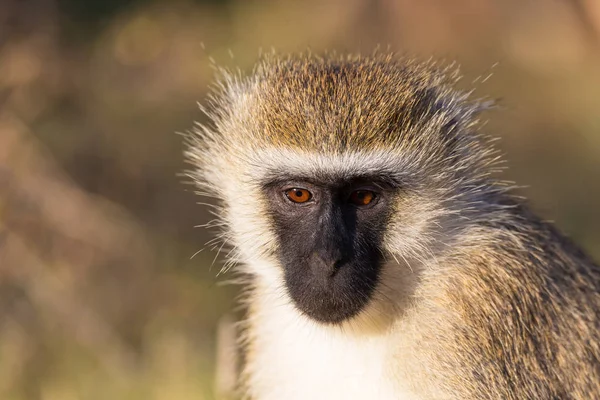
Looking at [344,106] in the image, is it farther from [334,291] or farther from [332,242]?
[334,291]

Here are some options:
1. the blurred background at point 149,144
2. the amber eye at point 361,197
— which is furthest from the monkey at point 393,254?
the blurred background at point 149,144

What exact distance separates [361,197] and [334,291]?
37 cm

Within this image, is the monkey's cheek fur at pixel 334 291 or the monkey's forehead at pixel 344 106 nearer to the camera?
the monkey's cheek fur at pixel 334 291

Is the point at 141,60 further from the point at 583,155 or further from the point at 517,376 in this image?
the point at 517,376

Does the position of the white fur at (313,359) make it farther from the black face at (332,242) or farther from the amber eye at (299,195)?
the amber eye at (299,195)

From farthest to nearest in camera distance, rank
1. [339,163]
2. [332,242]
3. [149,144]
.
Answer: [149,144], [339,163], [332,242]

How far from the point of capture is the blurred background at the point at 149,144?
547cm

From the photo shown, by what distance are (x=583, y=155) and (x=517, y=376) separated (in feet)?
18.9

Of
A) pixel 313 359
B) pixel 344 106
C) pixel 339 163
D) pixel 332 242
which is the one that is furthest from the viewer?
pixel 313 359

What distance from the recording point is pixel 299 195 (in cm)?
346

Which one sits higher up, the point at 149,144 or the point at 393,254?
the point at 149,144

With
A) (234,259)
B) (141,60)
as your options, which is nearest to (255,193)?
(234,259)

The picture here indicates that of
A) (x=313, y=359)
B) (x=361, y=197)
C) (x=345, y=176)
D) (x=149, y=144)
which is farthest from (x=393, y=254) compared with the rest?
(x=149, y=144)

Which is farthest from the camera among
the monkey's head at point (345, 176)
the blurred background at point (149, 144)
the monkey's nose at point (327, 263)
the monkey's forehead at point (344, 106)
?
the blurred background at point (149, 144)
